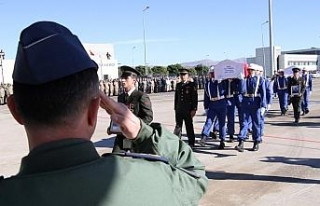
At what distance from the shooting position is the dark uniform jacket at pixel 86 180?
1.09 m

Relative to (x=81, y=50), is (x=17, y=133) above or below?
below

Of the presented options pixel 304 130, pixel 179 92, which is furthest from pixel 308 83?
pixel 179 92

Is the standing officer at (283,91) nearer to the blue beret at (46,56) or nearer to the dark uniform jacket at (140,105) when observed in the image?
the dark uniform jacket at (140,105)

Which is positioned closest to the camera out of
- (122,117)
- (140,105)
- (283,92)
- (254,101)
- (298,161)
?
(122,117)

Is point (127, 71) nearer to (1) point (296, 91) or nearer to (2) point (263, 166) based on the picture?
(2) point (263, 166)

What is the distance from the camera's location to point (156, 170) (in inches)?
50.0

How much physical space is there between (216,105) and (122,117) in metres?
7.99

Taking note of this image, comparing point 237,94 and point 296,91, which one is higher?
point 237,94

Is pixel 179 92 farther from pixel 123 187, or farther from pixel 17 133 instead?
pixel 123 187

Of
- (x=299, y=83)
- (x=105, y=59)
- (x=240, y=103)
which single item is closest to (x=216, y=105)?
(x=240, y=103)

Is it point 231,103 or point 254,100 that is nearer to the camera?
point 254,100

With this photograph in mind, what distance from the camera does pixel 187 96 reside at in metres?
9.08

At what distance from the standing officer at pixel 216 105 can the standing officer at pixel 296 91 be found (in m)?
4.60

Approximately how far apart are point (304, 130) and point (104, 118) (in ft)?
25.3
